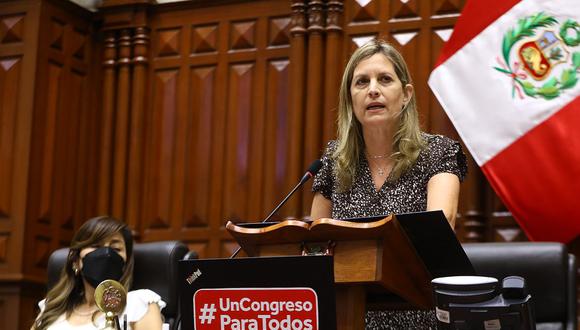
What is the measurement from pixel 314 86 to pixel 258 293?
2.72 meters

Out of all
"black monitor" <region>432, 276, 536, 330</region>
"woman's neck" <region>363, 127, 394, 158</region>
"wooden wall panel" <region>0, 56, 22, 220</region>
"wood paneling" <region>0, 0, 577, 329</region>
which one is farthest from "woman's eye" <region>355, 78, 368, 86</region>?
"wooden wall panel" <region>0, 56, 22, 220</region>

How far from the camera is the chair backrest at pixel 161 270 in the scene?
3.54 meters

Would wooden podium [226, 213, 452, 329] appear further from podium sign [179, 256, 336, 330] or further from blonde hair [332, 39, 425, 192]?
blonde hair [332, 39, 425, 192]

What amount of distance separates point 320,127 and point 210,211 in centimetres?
76

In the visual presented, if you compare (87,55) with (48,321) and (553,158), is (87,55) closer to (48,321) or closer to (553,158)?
(48,321)

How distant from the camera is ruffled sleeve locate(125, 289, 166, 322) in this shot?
136 inches

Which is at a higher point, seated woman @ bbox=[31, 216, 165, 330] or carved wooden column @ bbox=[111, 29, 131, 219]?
carved wooden column @ bbox=[111, 29, 131, 219]

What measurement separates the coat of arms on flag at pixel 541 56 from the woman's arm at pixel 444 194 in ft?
A: 5.52

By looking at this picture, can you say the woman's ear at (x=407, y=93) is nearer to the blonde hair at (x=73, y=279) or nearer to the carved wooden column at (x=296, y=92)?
the blonde hair at (x=73, y=279)

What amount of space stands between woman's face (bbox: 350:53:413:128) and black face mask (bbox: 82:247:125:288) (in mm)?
1341

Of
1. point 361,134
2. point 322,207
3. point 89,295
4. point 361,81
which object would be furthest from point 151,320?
point 361,81

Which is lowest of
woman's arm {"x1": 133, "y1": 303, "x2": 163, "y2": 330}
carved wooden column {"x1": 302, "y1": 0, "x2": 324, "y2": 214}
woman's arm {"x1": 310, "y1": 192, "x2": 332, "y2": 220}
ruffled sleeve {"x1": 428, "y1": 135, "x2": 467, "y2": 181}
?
woman's arm {"x1": 133, "y1": 303, "x2": 163, "y2": 330}

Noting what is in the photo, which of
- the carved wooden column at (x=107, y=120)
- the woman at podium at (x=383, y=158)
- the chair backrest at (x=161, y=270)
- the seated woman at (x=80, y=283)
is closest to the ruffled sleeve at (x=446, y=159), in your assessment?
the woman at podium at (x=383, y=158)

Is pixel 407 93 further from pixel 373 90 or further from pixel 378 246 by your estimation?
pixel 378 246
